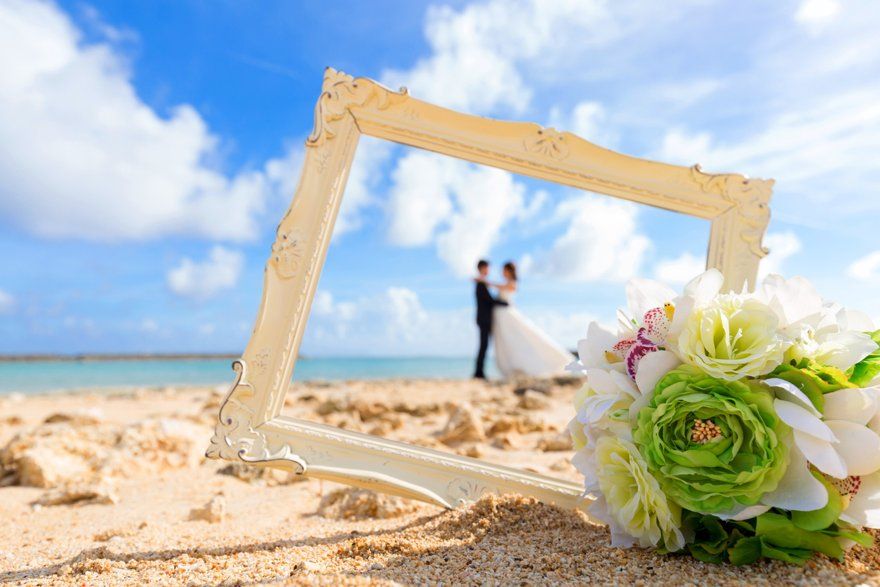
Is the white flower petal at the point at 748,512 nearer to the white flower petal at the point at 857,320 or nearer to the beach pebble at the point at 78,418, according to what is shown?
the white flower petal at the point at 857,320

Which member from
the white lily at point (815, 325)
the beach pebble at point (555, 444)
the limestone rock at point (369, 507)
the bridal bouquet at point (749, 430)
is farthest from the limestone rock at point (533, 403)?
the white lily at point (815, 325)

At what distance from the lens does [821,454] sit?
159cm

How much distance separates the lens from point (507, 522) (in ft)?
7.23

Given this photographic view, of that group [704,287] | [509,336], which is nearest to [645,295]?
[704,287]

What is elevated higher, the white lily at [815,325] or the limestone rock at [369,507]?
the white lily at [815,325]

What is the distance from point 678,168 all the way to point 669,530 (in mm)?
1821

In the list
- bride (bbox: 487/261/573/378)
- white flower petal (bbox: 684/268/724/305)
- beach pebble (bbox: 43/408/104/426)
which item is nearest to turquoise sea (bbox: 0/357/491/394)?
bride (bbox: 487/261/573/378)

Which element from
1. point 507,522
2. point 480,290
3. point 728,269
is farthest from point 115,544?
point 480,290

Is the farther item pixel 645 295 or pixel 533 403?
pixel 533 403

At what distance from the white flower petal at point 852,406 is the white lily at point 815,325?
0.09 m

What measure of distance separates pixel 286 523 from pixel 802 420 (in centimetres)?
234

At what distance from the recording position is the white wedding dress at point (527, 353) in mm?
8617

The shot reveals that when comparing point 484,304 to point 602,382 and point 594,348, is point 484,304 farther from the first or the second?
point 602,382

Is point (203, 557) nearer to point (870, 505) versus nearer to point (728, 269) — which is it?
point (870, 505)
